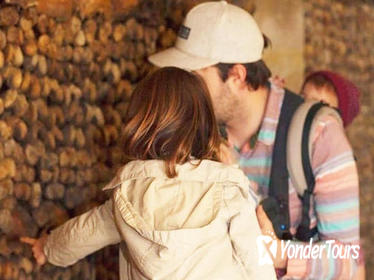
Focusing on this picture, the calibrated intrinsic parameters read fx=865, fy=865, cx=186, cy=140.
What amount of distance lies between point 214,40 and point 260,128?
294 millimetres

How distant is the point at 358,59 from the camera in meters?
4.59

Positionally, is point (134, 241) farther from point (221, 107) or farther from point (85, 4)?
point (85, 4)

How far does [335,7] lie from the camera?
4359 mm

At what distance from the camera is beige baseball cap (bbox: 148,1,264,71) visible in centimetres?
252

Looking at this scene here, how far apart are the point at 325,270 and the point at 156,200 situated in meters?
0.61

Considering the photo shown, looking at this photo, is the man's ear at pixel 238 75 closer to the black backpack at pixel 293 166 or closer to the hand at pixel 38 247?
the black backpack at pixel 293 166

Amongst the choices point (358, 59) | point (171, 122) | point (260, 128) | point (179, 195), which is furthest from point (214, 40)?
point (358, 59)

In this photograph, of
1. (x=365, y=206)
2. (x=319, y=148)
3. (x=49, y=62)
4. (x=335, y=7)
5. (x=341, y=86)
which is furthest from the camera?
(x=365, y=206)

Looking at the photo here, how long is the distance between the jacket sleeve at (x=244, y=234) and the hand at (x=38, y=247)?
0.57 metres

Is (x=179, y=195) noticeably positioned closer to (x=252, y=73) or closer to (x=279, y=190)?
(x=279, y=190)

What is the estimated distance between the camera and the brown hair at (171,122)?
204 centimetres

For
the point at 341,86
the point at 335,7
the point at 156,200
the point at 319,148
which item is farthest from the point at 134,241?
the point at 335,7

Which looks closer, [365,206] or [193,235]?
[193,235]

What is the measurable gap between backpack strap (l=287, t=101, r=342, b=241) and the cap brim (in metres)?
0.31
